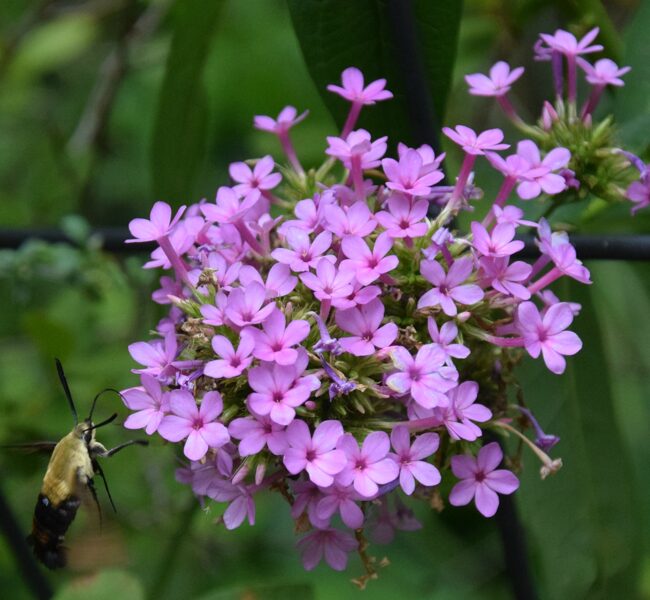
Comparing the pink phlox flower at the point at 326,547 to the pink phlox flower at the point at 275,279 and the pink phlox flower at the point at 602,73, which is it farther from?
the pink phlox flower at the point at 602,73

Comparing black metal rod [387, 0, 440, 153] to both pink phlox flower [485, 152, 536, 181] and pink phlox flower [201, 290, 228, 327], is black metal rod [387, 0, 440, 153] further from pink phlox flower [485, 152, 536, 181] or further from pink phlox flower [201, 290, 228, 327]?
pink phlox flower [201, 290, 228, 327]

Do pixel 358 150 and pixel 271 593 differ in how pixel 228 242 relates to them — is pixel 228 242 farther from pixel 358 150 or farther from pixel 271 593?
pixel 271 593

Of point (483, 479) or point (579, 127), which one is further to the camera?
point (579, 127)

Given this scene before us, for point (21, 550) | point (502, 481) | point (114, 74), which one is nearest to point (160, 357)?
point (502, 481)

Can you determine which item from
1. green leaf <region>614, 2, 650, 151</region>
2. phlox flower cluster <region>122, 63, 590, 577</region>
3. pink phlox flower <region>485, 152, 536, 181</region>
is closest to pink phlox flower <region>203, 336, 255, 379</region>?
phlox flower cluster <region>122, 63, 590, 577</region>

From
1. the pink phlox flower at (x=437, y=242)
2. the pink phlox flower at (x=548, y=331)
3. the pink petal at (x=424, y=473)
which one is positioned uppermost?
the pink phlox flower at (x=437, y=242)

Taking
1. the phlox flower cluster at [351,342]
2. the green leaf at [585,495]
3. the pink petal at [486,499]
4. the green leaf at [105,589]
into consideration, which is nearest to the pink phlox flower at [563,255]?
the phlox flower cluster at [351,342]
